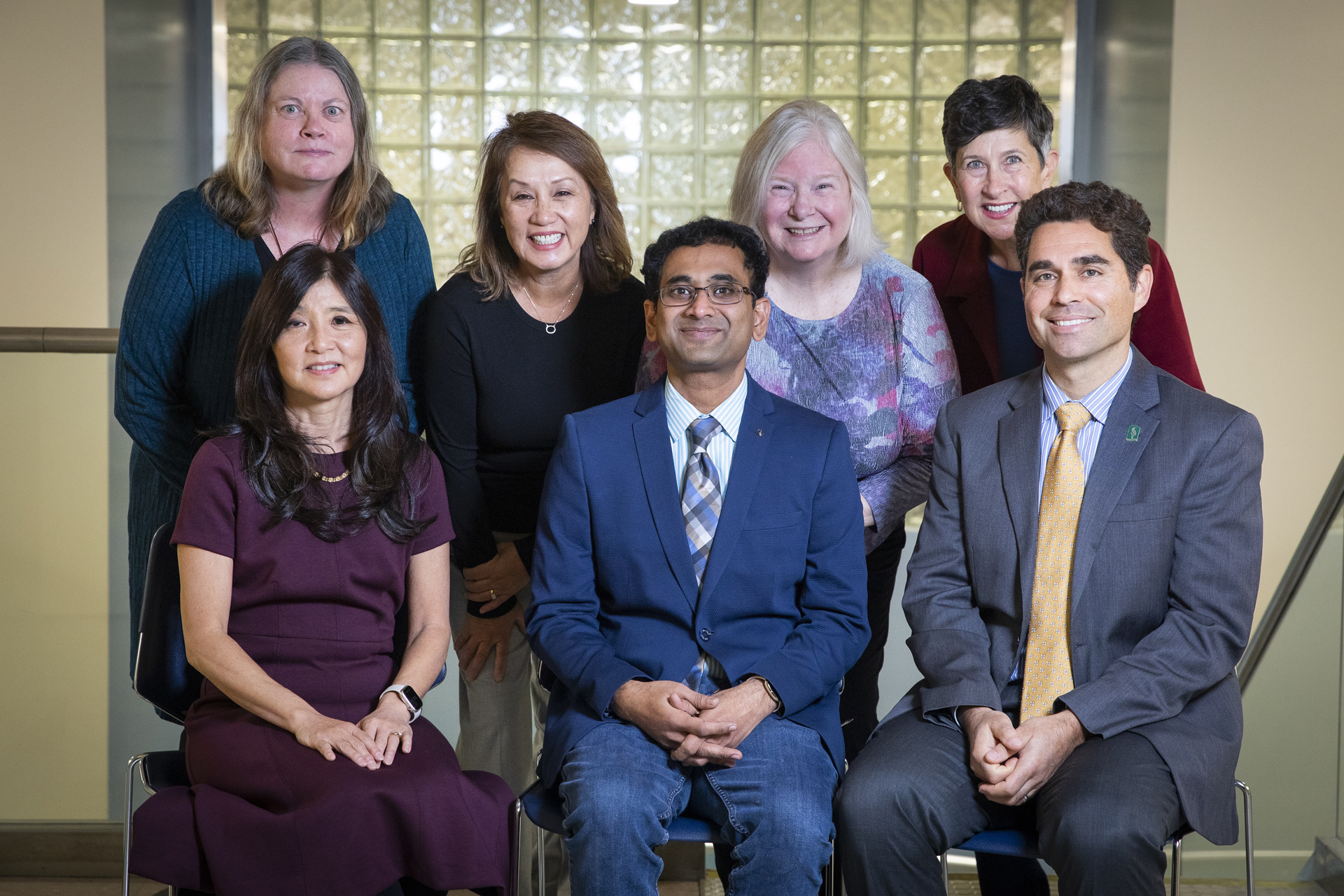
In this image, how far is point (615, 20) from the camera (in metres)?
4.89

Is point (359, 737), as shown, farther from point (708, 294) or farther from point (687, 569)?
point (708, 294)

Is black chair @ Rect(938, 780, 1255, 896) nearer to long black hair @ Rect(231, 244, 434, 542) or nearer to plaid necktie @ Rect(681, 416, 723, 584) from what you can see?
plaid necktie @ Rect(681, 416, 723, 584)

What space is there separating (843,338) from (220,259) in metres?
1.25

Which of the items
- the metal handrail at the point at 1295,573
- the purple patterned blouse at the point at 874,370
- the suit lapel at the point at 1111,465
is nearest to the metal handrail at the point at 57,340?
the purple patterned blouse at the point at 874,370

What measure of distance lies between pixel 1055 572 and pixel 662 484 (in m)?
0.69

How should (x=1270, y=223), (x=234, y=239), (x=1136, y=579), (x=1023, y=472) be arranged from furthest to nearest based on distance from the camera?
(x=1270, y=223) < (x=234, y=239) < (x=1023, y=472) < (x=1136, y=579)

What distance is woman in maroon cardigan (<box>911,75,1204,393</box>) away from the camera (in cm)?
232

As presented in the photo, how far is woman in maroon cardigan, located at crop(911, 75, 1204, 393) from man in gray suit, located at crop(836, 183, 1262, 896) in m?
0.26

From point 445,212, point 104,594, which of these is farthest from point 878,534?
point 445,212

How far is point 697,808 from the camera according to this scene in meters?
1.96

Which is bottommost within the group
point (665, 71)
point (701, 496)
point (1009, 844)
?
point (1009, 844)

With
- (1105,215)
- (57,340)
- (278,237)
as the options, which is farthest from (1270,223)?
(57,340)

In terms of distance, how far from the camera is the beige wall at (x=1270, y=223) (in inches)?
163

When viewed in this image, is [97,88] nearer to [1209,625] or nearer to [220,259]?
[220,259]
